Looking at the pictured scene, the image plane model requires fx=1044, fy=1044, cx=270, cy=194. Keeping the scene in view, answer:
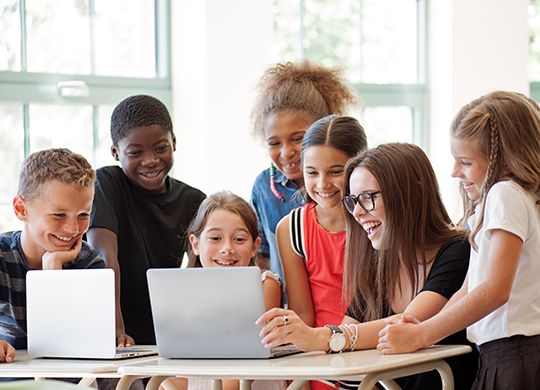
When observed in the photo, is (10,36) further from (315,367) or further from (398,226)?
(315,367)

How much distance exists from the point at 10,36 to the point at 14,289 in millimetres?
1833

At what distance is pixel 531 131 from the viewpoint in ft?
8.11

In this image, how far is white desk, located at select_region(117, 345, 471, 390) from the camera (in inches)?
84.7

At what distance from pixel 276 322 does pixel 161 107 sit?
47.1 inches

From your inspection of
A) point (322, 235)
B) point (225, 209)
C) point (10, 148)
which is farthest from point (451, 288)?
point (10, 148)

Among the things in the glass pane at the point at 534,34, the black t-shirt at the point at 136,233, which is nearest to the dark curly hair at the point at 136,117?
the black t-shirt at the point at 136,233

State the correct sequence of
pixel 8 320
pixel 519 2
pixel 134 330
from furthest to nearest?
pixel 519 2
pixel 134 330
pixel 8 320

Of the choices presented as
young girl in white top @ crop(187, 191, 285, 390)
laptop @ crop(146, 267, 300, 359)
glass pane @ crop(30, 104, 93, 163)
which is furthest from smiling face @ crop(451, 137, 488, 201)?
glass pane @ crop(30, 104, 93, 163)


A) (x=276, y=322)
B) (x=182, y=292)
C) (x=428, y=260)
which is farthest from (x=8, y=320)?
(x=428, y=260)

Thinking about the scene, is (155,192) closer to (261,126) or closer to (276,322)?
(261,126)

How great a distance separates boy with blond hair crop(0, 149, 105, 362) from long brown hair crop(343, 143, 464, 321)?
2.49ft

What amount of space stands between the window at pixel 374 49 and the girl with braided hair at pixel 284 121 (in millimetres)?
1642

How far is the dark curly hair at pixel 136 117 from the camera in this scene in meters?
3.26

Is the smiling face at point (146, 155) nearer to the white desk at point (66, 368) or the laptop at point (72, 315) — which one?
the laptop at point (72, 315)
